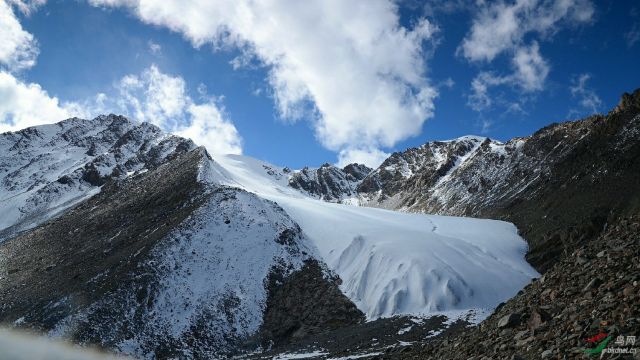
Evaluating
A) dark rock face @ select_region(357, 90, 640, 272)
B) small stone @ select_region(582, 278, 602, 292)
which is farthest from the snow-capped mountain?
small stone @ select_region(582, 278, 602, 292)

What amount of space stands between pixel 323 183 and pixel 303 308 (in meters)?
145

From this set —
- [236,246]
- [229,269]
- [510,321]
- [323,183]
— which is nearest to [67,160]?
[323,183]

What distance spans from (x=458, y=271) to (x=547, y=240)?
13248mm

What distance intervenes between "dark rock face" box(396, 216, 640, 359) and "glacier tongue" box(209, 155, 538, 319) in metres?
20.9

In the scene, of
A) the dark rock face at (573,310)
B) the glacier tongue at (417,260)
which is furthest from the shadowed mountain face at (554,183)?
the dark rock face at (573,310)

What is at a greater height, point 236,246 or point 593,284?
point 236,246

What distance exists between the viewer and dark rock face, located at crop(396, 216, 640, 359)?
11.1 m

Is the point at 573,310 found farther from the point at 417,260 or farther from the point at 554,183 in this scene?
the point at 554,183

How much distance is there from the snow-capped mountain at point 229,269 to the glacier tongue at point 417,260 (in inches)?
5.3

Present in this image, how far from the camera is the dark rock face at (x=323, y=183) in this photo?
578 ft

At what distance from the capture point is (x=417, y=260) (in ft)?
144

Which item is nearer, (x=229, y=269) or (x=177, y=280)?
(x=177, y=280)

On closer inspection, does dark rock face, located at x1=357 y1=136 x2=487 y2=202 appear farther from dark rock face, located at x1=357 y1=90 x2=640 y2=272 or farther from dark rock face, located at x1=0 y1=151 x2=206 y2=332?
dark rock face, located at x1=0 y1=151 x2=206 y2=332

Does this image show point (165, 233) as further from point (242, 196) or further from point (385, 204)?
point (385, 204)
